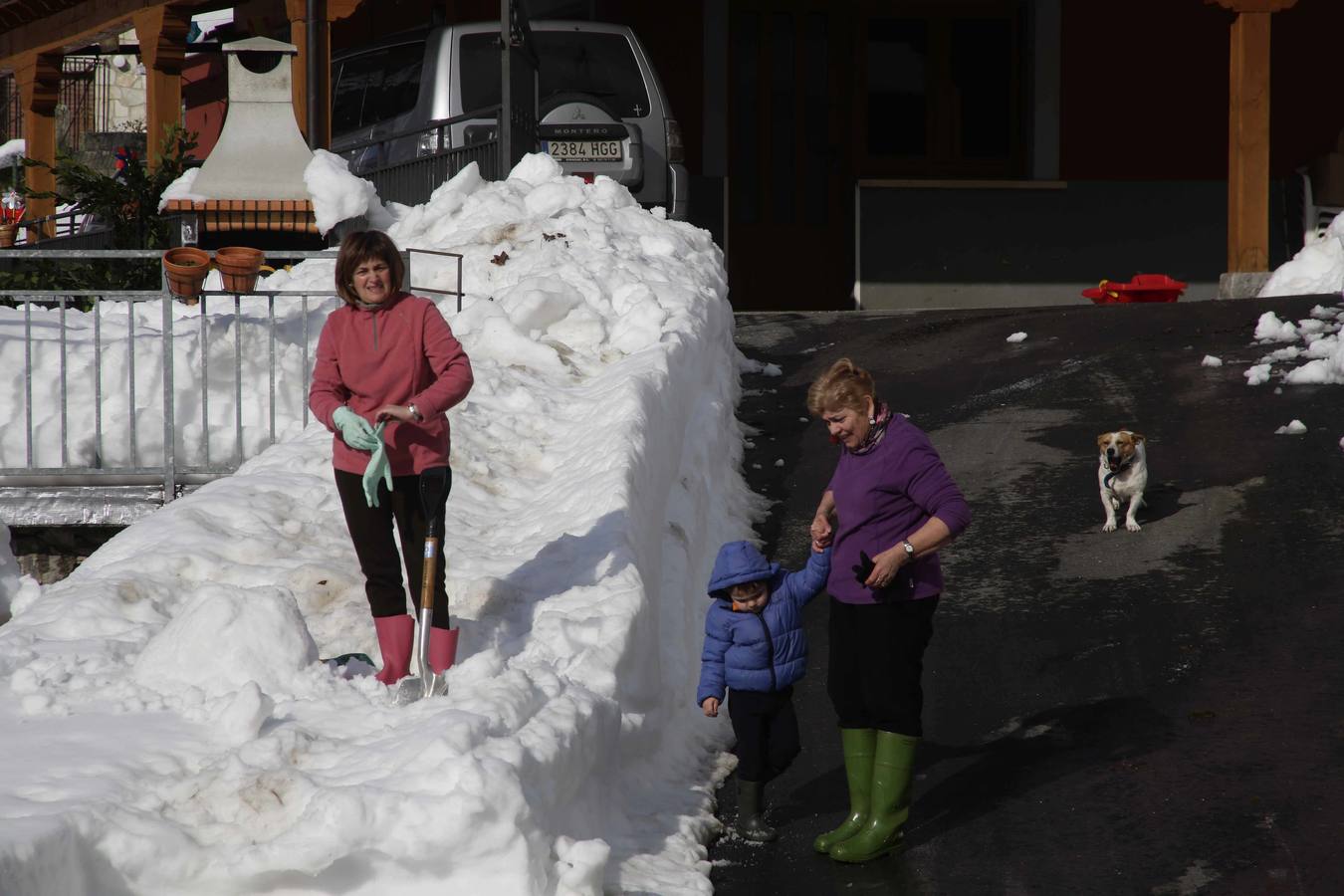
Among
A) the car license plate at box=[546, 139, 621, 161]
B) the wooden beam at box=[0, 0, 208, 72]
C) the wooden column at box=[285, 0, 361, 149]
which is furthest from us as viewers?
the wooden beam at box=[0, 0, 208, 72]

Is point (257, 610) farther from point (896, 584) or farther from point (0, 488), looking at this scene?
point (0, 488)

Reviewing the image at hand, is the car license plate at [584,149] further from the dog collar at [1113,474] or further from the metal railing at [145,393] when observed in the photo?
the dog collar at [1113,474]

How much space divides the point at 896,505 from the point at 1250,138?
11.2 meters

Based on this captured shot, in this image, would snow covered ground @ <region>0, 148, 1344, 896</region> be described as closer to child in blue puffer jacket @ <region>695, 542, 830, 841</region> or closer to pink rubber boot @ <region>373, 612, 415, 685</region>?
pink rubber boot @ <region>373, 612, 415, 685</region>

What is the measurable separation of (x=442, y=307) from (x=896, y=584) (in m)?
5.77

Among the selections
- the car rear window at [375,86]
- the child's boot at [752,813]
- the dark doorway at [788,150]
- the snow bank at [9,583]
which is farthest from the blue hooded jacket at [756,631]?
the dark doorway at [788,150]

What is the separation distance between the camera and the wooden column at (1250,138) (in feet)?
48.4

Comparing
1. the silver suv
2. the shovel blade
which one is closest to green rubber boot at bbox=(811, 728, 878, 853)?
the shovel blade

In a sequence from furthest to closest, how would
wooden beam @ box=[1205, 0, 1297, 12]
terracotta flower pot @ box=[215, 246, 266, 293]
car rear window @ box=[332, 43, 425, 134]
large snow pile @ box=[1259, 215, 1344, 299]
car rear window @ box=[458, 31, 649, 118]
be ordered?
1. wooden beam @ box=[1205, 0, 1297, 12]
2. car rear window @ box=[332, 43, 425, 134]
3. car rear window @ box=[458, 31, 649, 118]
4. large snow pile @ box=[1259, 215, 1344, 299]
5. terracotta flower pot @ box=[215, 246, 266, 293]

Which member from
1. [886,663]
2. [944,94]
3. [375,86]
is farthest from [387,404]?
[944,94]

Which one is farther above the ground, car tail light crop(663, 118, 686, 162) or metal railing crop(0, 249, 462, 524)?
car tail light crop(663, 118, 686, 162)

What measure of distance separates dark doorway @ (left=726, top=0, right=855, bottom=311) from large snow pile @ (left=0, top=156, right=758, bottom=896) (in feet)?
26.9

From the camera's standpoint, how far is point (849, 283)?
17797mm

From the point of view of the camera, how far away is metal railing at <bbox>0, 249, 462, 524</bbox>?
8617mm
